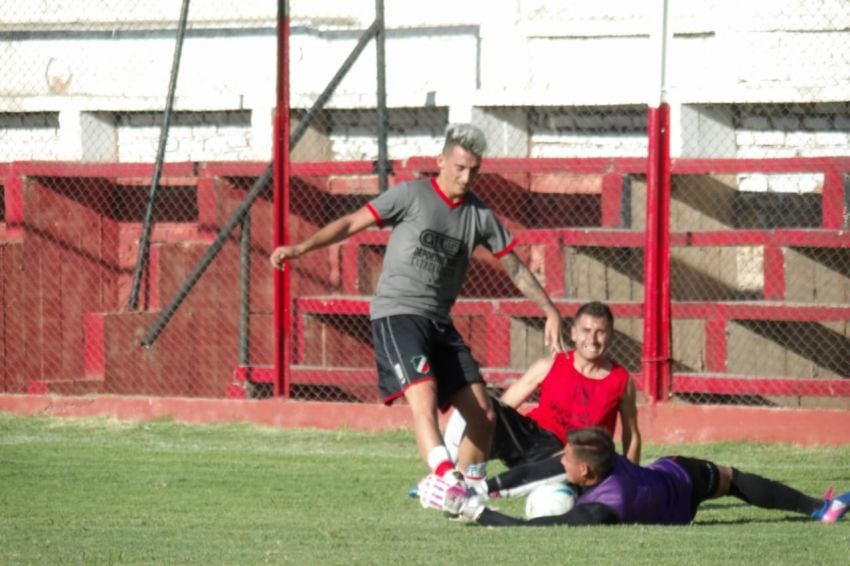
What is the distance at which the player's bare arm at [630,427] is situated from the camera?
28.7 ft

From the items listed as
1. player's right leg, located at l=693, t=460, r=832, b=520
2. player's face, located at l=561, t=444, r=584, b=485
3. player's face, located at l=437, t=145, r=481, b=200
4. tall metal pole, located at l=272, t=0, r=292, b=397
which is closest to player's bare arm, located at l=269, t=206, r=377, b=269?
player's face, located at l=437, t=145, r=481, b=200

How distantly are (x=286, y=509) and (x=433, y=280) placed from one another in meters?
1.28

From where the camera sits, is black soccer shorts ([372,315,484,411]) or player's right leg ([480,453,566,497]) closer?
player's right leg ([480,453,566,497])

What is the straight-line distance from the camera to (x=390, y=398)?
8719mm

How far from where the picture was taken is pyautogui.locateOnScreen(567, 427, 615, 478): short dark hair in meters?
7.70

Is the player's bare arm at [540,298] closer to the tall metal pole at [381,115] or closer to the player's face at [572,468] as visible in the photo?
the player's face at [572,468]

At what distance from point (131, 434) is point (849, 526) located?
5731 millimetres

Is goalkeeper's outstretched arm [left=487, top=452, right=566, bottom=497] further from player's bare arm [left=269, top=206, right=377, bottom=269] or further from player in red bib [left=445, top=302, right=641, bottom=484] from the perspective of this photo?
player's bare arm [left=269, top=206, right=377, bottom=269]

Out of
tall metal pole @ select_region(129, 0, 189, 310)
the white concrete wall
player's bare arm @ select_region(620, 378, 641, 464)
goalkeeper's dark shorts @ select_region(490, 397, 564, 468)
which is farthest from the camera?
the white concrete wall

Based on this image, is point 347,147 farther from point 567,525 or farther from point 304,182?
point 567,525

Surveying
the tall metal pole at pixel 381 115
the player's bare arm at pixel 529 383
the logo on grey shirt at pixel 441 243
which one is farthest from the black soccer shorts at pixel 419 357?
the tall metal pole at pixel 381 115

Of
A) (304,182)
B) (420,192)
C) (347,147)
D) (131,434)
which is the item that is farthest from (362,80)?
(420,192)

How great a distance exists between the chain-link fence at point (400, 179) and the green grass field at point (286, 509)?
1088 mm

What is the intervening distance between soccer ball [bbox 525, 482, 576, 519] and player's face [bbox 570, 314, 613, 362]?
2.80ft
